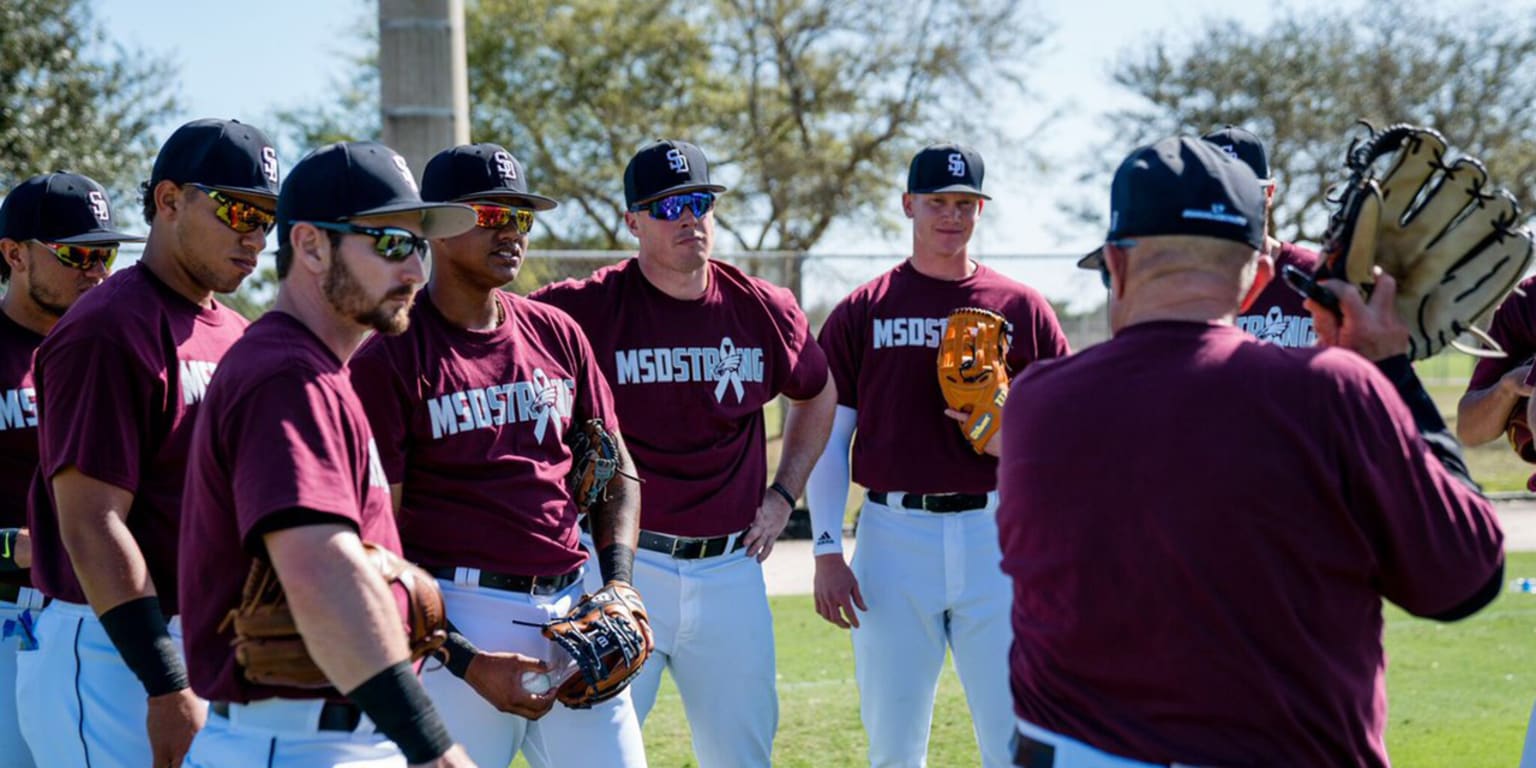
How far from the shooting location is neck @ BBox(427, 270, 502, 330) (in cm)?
412

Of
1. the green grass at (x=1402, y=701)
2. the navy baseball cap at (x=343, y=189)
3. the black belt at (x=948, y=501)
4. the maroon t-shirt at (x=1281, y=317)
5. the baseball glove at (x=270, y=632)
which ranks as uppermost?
the navy baseball cap at (x=343, y=189)

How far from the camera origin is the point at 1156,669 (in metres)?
2.54

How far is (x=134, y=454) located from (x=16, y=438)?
4.20ft

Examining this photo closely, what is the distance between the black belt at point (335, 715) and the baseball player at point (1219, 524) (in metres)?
1.44

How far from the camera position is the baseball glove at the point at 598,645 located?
12.7 feet

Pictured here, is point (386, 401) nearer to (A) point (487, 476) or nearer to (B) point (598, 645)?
(A) point (487, 476)

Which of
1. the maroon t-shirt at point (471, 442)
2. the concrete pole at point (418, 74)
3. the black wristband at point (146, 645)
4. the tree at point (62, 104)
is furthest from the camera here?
the tree at point (62, 104)

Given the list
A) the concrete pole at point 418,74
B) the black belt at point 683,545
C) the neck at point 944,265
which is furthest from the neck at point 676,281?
the concrete pole at point 418,74

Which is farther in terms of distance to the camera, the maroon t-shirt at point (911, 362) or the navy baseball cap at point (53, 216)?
the maroon t-shirt at point (911, 362)

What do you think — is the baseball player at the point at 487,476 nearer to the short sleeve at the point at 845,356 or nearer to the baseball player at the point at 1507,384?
the short sleeve at the point at 845,356

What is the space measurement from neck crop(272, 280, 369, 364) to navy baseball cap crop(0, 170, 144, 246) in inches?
78.9

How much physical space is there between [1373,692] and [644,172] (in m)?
3.32

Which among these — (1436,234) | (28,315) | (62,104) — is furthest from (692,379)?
(62,104)

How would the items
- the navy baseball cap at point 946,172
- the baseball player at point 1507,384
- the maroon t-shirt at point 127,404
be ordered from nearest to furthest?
the maroon t-shirt at point 127,404, the baseball player at point 1507,384, the navy baseball cap at point 946,172
